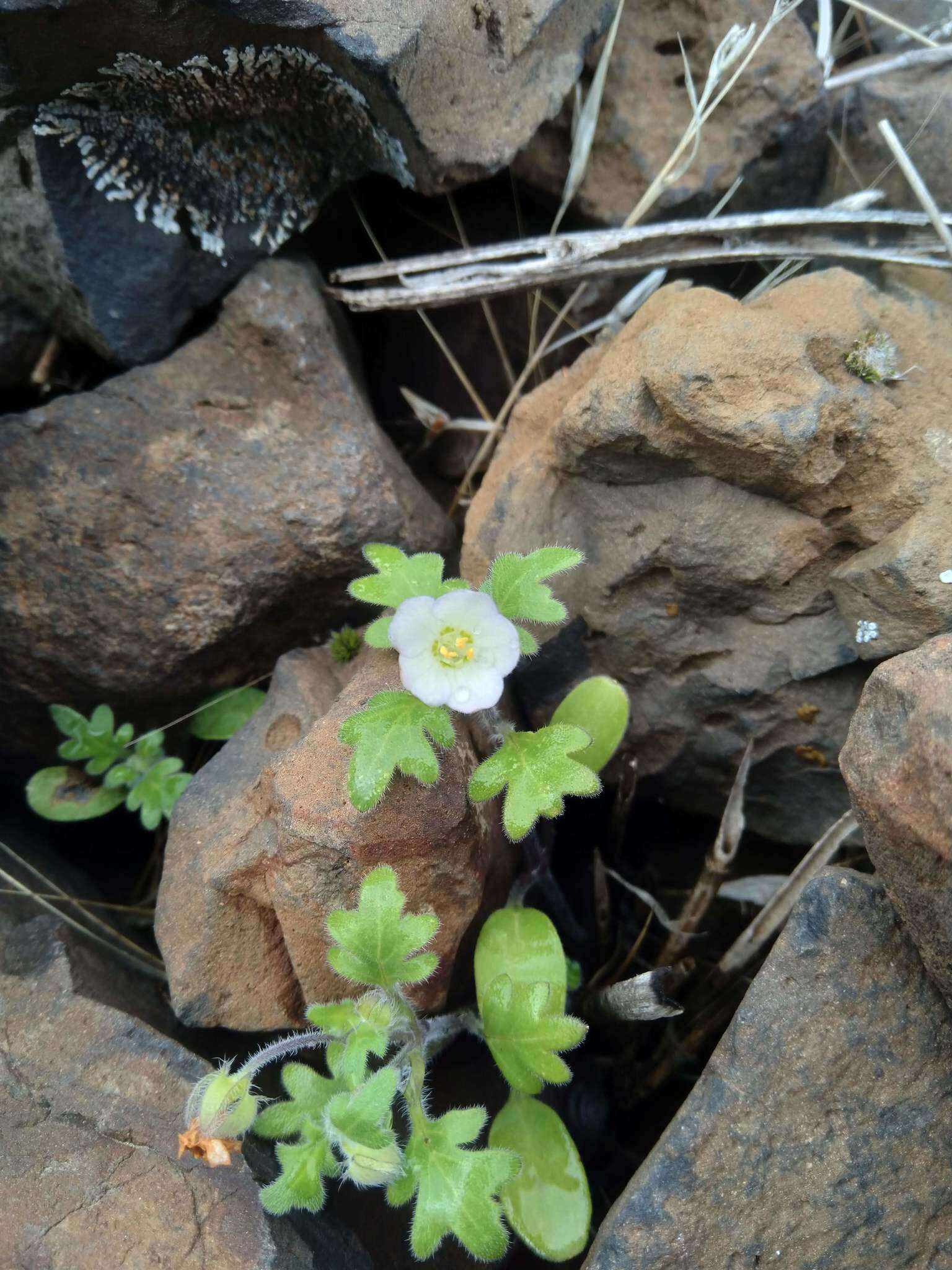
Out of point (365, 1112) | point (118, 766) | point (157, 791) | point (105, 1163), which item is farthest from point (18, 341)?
point (365, 1112)

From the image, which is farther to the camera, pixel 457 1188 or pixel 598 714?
pixel 598 714

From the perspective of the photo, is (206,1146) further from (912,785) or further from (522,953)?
(912,785)

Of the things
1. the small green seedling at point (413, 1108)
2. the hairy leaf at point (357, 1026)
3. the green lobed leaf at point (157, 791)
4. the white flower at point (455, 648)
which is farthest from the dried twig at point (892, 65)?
the hairy leaf at point (357, 1026)

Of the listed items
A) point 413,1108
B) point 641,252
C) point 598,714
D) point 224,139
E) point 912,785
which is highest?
point 224,139

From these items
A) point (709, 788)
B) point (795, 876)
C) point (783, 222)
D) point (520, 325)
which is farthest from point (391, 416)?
point (795, 876)

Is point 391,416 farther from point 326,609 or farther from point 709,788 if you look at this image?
point 709,788

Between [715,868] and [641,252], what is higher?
[641,252]

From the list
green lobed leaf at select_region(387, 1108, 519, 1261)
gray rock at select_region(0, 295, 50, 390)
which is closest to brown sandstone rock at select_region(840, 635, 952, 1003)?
green lobed leaf at select_region(387, 1108, 519, 1261)

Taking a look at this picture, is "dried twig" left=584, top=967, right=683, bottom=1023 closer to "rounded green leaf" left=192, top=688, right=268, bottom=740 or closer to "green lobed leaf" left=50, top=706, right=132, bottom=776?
"rounded green leaf" left=192, top=688, right=268, bottom=740
